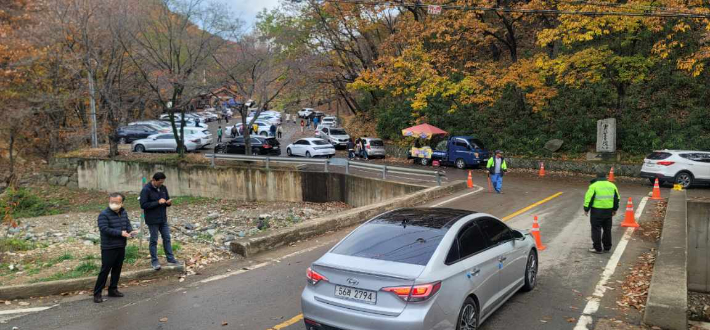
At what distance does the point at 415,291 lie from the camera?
5.01m

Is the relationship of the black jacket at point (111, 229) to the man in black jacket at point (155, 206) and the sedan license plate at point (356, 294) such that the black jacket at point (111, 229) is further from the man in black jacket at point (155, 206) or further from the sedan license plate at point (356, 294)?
the sedan license plate at point (356, 294)

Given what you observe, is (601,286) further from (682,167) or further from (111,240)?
(682,167)

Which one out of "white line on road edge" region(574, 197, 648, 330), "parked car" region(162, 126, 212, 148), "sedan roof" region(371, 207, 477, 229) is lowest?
"white line on road edge" region(574, 197, 648, 330)

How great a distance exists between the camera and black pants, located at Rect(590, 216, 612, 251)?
32.2 feet

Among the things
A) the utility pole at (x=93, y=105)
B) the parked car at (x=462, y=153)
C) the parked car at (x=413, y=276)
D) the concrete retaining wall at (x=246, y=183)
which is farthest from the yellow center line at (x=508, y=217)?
the utility pole at (x=93, y=105)

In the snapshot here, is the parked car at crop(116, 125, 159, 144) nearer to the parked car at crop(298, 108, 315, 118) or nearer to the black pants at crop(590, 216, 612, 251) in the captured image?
the parked car at crop(298, 108, 315, 118)

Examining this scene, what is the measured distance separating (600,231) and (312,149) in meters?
26.4

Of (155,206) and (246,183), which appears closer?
(155,206)

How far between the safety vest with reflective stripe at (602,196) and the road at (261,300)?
3.31 ft

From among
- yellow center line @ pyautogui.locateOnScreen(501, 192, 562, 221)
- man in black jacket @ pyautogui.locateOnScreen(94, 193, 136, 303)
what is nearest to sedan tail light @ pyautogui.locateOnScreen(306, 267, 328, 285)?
man in black jacket @ pyautogui.locateOnScreen(94, 193, 136, 303)

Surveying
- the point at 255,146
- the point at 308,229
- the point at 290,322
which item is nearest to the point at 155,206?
the point at 290,322

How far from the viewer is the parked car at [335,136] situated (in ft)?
136

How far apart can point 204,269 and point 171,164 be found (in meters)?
21.2

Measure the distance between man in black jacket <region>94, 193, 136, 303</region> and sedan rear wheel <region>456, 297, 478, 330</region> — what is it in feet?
15.7
